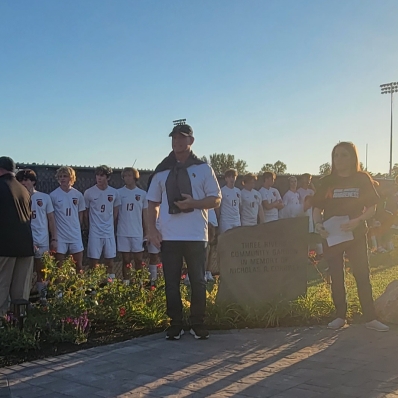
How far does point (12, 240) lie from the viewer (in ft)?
18.9

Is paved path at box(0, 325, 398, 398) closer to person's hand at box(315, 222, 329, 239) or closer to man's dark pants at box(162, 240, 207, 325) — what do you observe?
man's dark pants at box(162, 240, 207, 325)

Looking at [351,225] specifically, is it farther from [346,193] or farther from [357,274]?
[357,274]

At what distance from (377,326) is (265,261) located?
1589 millimetres

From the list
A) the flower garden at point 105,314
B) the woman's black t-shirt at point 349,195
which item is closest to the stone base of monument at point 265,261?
the flower garden at point 105,314

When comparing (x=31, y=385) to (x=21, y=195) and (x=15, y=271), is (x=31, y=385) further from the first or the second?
(x=21, y=195)

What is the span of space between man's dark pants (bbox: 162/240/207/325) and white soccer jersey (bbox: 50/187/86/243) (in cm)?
271

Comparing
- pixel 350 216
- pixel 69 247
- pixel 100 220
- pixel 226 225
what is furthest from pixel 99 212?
pixel 350 216

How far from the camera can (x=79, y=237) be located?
7.89 m

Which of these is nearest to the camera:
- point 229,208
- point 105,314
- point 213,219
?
point 105,314

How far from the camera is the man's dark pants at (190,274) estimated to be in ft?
17.9

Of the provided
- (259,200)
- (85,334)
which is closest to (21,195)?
(85,334)

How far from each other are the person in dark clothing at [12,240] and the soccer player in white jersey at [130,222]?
2.80 metres

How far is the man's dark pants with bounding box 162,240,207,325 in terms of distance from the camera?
547cm

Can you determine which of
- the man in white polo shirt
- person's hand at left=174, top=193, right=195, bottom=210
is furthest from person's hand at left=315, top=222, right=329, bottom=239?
person's hand at left=174, top=193, right=195, bottom=210
